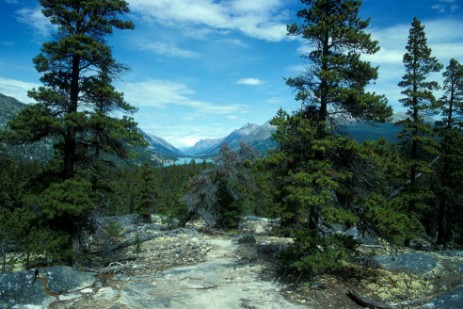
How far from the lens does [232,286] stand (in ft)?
36.9

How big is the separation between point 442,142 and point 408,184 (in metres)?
4.19

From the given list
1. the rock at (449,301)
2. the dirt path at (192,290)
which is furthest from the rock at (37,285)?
the rock at (449,301)

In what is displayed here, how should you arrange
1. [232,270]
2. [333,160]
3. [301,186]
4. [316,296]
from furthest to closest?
[232,270] → [333,160] → [301,186] → [316,296]

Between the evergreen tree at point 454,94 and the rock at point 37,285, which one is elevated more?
the evergreen tree at point 454,94

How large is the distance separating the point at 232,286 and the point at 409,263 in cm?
708

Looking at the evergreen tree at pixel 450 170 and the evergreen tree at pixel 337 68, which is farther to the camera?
the evergreen tree at pixel 450 170

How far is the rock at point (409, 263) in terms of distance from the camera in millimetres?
11625

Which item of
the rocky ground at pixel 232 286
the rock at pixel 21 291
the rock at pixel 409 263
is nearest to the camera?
the rock at pixel 21 291

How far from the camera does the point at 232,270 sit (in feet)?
43.5

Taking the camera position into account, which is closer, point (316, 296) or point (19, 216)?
point (316, 296)

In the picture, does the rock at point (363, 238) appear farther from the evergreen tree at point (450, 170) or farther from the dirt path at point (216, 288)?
the evergreen tree at point (450, 170)

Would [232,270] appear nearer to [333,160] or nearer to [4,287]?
[333,160]

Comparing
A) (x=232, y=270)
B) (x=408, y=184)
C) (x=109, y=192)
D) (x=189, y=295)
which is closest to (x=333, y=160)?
(x=232, y=270)

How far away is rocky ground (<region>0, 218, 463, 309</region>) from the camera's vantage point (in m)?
9.17
